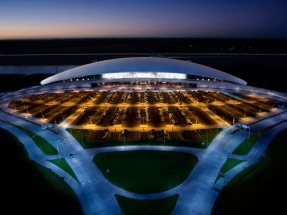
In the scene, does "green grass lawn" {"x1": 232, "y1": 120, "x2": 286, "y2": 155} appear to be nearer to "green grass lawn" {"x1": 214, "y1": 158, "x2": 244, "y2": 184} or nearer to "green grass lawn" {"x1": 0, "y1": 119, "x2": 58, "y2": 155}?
"green grass lawn" {"x1": 214, "y1": 158, "x2": 244, "y2": 184}

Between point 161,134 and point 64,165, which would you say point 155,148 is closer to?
point 161,134

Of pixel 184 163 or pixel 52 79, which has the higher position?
pixel 52 79

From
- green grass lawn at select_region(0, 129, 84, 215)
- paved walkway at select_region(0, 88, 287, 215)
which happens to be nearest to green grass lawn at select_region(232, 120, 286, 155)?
paved walkway at select_region(0, 88, 287, 215)

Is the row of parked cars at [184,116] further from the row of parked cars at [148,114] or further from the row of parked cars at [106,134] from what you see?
the row of parked cars at [106,134]

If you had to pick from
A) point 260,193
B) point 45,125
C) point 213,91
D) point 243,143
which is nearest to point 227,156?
point 243,143

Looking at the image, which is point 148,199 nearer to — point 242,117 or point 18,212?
point 18,212

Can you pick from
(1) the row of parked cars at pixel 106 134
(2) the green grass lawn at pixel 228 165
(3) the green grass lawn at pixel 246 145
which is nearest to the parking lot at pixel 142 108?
(1) the row of parked cars at pixel 106 134

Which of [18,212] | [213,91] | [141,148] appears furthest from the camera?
[213,91]
